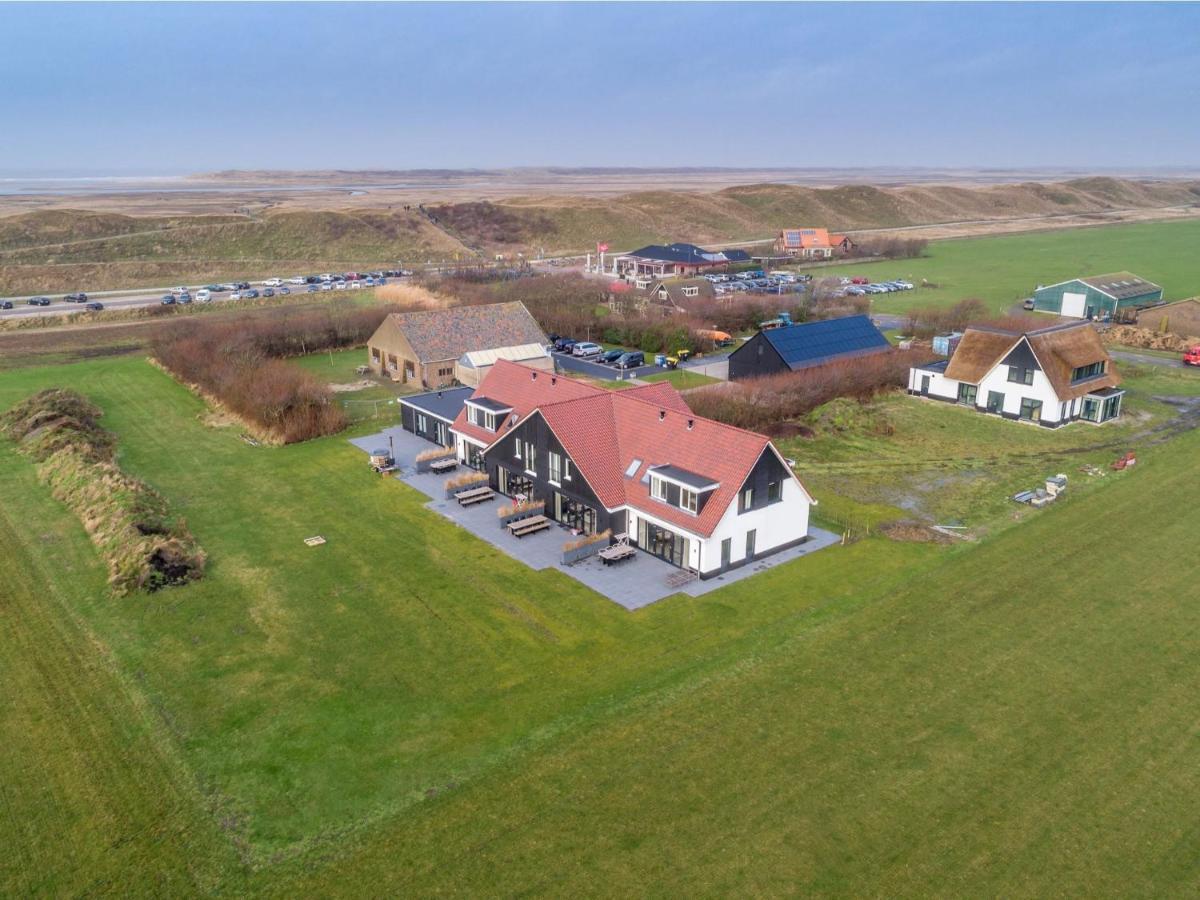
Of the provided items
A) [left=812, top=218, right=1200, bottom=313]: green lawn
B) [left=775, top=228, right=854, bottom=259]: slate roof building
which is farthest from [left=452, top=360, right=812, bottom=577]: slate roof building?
[left=775, top=228, right=854, bottom=259]: slate roof building

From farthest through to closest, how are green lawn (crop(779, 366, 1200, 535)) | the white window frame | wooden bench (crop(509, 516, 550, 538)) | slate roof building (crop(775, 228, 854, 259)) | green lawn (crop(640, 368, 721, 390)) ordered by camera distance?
slate roof building (crop(775, 228, 854, 259)) → green lawn (crop(640, 368, 721, 390)) → green lawn (crop(779, 366, 1200, 535)) → wooden bench (crop(509, 516, 550, 538)) → the white window frame

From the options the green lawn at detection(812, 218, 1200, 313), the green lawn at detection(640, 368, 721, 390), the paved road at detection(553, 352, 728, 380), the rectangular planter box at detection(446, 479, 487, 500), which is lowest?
the rectangular planter box at detection(446, 479, 487, 500)

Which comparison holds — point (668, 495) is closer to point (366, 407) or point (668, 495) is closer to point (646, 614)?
point (646, 614)

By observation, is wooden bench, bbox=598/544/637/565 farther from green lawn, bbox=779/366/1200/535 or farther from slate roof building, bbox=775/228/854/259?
slate roof building, bbox=775/228/854/259

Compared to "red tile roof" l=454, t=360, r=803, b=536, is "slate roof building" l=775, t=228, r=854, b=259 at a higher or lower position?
higher

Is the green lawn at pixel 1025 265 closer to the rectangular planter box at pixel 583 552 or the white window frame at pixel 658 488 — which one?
the white window frame at pixel 658 488

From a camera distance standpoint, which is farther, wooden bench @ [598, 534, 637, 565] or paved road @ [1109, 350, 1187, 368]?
paved road @ [1109, 350, 1187, 368]
